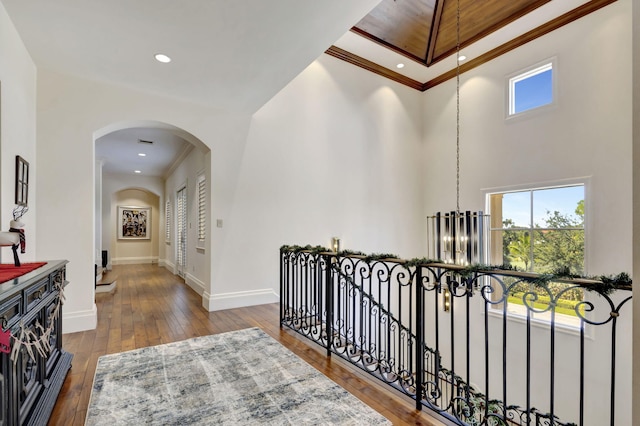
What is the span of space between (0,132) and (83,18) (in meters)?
1.13

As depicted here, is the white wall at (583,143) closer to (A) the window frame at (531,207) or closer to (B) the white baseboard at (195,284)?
(A) the window frame at (531,207)

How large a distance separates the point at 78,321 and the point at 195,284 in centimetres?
242

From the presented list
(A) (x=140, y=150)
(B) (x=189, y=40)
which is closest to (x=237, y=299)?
(B) (x=189, y=40)

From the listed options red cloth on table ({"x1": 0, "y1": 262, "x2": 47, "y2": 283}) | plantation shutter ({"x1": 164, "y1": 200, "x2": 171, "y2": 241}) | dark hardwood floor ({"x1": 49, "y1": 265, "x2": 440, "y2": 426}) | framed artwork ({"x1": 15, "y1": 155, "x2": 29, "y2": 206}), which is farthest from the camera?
plantation shutter ({"x1": 164, "y1": 200, "x2": 171, "y2": 241})

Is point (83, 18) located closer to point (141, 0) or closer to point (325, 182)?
point (141, 0)

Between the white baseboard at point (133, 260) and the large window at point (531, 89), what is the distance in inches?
451

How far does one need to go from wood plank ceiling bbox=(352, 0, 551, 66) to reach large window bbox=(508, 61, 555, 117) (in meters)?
0.95

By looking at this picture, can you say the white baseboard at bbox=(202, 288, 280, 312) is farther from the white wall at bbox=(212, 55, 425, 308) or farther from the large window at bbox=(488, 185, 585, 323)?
the large window at bbox=(488, 185, 585, 323)

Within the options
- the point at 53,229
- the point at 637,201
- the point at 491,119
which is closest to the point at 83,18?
the point at 53,229

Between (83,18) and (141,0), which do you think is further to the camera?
(83,18)

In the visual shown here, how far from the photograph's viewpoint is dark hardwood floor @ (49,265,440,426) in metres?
2.14

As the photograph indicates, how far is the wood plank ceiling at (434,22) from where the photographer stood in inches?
206

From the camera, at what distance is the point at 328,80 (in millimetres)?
5930

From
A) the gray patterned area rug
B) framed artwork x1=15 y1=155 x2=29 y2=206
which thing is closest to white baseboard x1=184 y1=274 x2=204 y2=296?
the gray patterned area rug
